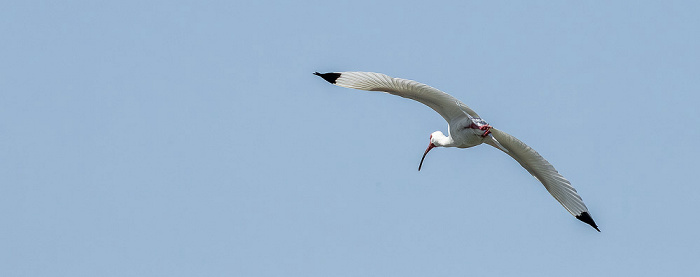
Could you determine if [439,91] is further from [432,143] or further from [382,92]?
[432,143]

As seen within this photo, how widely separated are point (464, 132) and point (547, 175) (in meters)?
2.85

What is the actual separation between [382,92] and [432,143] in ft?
15.8

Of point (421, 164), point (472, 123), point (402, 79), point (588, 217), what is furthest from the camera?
point (421, 164)

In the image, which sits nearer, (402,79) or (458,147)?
(402,79)

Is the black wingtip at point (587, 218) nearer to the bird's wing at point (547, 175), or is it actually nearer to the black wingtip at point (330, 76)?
the bird's wing at point (547, 175)

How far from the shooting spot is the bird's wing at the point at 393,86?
879 inches

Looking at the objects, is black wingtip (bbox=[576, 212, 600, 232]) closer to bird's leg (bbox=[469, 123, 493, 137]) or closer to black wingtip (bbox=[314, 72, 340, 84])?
bird's leg (bbox=[469, 123, 493, 137])

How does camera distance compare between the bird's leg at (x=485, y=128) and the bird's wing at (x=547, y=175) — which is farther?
the bird's wing at (x=547, y=175)

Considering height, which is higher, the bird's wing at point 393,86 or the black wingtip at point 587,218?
the bird's wing at point 393,86

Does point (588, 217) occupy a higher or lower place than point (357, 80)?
lower

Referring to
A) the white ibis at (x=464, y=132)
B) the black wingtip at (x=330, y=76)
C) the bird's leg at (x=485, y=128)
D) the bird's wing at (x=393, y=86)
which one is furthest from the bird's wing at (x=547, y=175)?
the black wingtip at (x=330, y=76)

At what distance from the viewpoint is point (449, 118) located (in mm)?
24953

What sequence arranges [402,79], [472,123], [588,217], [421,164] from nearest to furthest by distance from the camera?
1. [402,79]
2. [472,123]
3. [588,217]
4. [421,164]

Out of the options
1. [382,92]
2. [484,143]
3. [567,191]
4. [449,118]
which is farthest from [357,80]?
[567,191]
